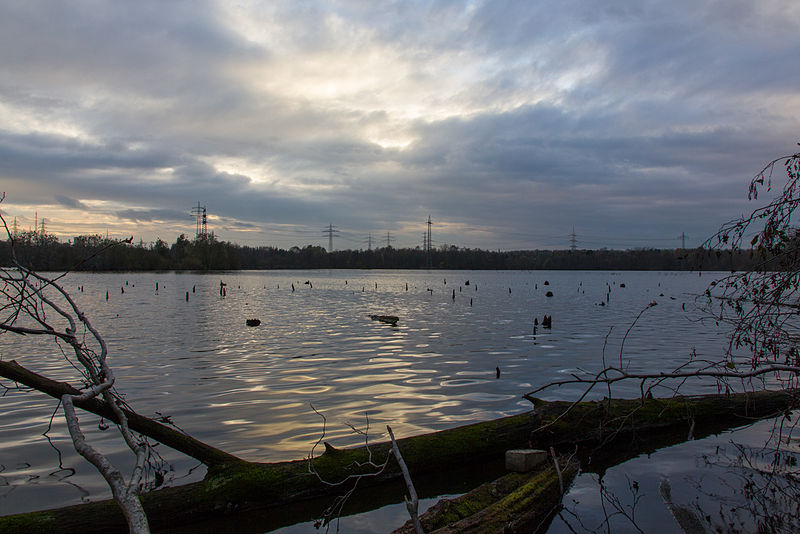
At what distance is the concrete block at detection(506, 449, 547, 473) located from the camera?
244 inches

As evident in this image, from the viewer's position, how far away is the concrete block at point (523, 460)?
20.3 feet

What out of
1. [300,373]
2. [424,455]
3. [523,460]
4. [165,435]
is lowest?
[300,373]

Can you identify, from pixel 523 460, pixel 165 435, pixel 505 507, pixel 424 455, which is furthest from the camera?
pixel 424 455

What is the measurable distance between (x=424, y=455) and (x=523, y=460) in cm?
137

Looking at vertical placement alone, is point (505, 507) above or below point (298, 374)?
above

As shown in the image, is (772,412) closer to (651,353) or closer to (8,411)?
(651,353)

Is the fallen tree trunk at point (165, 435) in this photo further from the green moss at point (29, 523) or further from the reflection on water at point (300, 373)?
the reflection on water at point (300, 373)

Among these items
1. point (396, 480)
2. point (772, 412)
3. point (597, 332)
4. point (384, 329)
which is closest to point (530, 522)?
point (396, 480)

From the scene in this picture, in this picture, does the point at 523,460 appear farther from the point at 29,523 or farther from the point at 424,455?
the point at 29,523

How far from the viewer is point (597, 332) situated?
2373 centimetres

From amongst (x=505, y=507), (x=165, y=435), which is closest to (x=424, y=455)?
(x=505, y=507)

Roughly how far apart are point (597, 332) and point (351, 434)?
59.5ft

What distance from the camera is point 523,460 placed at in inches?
244

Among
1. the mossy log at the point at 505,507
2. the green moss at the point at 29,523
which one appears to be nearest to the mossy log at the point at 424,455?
the green moss at the point at 29,523
